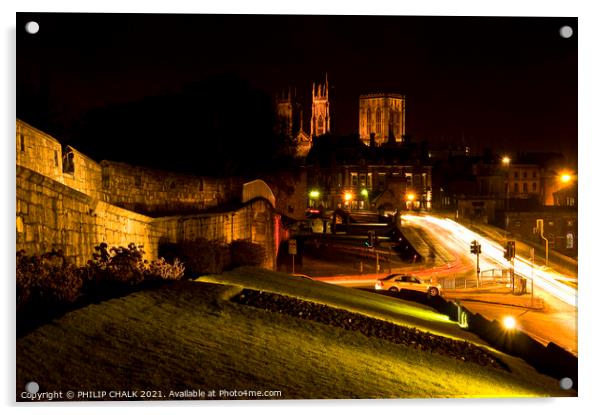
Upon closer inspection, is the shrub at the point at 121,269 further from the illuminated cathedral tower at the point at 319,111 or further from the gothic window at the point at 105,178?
the illuminated cathedral tower at the point at 319,111

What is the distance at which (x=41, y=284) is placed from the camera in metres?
11.3

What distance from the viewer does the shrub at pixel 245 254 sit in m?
22.7

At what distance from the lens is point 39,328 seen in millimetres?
10281

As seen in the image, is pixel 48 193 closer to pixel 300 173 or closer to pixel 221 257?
pixel 221 257

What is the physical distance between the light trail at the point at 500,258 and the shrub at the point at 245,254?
8.65 metres

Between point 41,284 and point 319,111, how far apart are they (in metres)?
159

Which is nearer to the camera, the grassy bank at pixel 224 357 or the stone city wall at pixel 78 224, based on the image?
the grassy bank at pixel 224 357

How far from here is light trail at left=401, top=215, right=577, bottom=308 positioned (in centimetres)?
2588

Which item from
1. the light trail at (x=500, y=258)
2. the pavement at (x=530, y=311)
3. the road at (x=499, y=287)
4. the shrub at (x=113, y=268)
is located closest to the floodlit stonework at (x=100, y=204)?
the shrub at (x=113, y=268)

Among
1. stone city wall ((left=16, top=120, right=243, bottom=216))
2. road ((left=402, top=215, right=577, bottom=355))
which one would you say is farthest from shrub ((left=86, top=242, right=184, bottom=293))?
road ((left=402, top=215, right=577, bottom=355))

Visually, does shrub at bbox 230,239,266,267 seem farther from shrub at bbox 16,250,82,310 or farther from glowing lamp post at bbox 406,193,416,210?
glowing lamp post at bbox 406,193,416,210

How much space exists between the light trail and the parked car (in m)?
3.38

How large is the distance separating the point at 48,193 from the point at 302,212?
44.9m

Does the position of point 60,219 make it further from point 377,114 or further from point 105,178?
point 377,114
